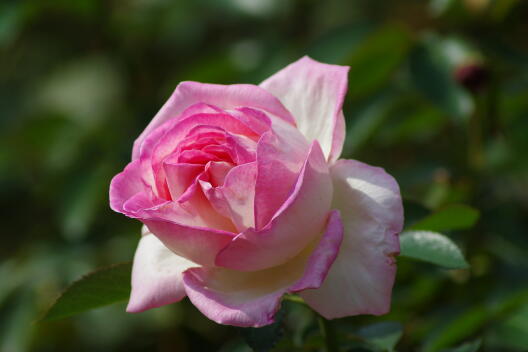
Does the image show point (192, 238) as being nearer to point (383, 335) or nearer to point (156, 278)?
point (156, 278)

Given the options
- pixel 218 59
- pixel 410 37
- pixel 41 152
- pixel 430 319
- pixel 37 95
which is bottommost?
pixel 37 95

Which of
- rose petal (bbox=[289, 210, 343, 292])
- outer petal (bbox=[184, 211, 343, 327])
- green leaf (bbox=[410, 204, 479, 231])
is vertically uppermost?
rose petal (bbox=[289, 210, 343, 292])

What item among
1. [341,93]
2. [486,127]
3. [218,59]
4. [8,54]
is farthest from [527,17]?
[8,54]

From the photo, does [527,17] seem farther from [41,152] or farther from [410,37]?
[41,152]

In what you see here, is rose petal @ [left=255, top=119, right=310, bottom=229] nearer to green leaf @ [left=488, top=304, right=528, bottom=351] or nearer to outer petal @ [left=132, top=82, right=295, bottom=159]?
outer petal @ [left=132, top=82, right=295, bottom=159]

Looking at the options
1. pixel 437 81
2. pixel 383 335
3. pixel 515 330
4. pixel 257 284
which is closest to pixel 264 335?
pixel 257 284

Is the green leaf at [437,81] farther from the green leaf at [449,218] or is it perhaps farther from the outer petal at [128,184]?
the outer petal at [128,184]

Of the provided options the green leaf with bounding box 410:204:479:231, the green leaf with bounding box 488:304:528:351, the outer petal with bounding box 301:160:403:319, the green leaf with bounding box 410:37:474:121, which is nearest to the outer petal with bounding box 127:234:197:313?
the outer petal with bounding box 301:160:403:319

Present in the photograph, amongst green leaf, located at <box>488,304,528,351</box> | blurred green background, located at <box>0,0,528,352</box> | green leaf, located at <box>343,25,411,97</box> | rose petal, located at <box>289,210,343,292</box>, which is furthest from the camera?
green leaf, located at <box>343,25,411,97</box>
